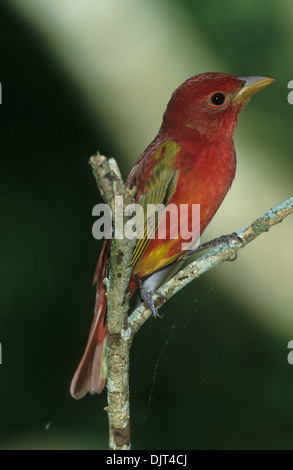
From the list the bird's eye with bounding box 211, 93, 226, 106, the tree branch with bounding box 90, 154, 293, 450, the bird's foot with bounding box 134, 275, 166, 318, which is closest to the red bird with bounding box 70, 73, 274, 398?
the bird's eye with bounding box 211, 93, 226, 106

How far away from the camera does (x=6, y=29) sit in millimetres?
3008

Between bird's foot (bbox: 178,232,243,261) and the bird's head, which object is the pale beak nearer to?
the bird's head

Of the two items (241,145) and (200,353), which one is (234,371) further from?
(241,145)

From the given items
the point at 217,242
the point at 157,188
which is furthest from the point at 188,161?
the point at 217,242

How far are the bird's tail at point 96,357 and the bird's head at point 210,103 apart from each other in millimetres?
555

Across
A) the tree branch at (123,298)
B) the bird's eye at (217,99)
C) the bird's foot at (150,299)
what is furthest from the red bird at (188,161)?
the tree branch at (123,298)

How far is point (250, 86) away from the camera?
2193 millimetres

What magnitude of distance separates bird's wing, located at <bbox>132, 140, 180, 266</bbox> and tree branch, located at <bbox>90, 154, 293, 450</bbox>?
0.26m

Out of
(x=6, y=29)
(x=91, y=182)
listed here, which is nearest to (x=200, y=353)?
(x=91, y=182)

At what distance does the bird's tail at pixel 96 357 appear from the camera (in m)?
2.38

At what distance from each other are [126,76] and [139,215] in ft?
2.04

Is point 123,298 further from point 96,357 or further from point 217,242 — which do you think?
point 96,357

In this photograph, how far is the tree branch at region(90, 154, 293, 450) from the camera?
5.50 feet

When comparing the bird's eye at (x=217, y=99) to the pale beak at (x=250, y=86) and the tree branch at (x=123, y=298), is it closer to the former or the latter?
the pale beak at (x=250, y=86)
